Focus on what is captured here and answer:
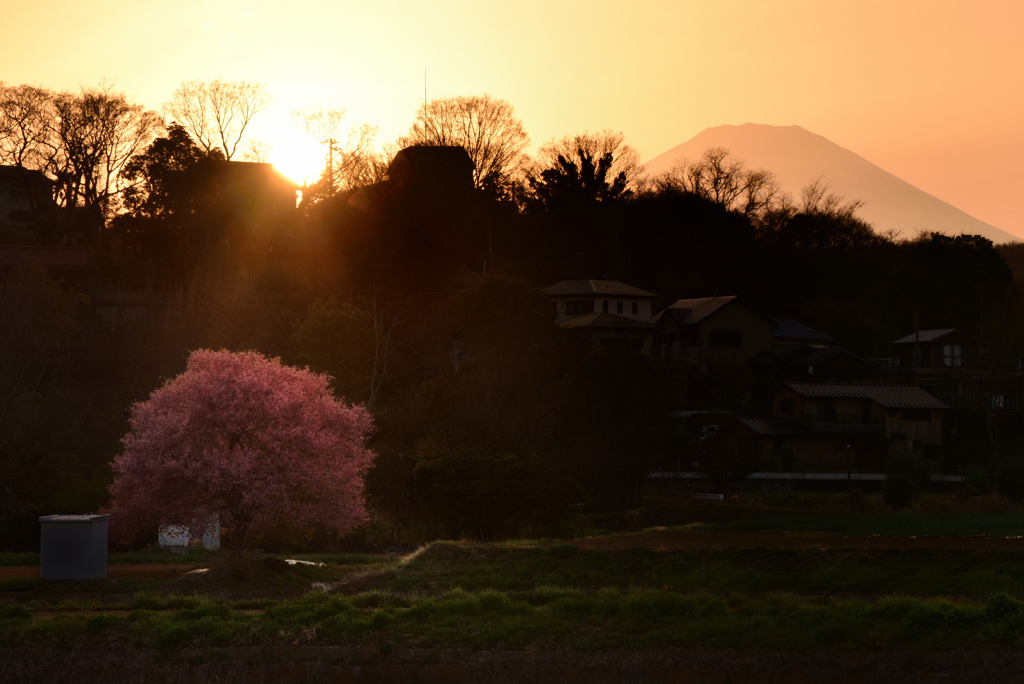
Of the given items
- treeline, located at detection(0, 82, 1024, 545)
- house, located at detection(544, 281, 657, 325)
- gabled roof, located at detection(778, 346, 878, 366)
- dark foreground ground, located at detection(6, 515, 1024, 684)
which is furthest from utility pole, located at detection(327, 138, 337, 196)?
dark foreground ground, located at detection(6, 515, 1024, 684)

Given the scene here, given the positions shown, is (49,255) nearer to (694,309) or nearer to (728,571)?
(694,309)

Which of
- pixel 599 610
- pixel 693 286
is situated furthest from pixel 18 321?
pixel 693 286

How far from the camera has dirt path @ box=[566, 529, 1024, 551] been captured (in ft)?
78.2

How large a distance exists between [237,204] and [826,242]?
175ft

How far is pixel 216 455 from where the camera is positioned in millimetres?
21797

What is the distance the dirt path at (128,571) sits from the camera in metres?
22.0

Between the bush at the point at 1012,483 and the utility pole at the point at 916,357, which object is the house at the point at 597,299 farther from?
the bush at the point at 1012,483

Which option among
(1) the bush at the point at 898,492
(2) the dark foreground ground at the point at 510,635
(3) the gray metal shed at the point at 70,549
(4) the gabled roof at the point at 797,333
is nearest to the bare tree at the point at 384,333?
(1) the bush at the point at 898,492

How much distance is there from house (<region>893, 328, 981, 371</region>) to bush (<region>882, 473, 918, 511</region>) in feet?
79.1

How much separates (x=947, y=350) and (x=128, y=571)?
60414 mm

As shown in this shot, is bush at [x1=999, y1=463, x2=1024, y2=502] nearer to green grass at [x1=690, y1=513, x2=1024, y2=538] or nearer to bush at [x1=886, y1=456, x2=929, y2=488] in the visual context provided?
bush at [x1=886, y1=456, x2=929, y2=488]

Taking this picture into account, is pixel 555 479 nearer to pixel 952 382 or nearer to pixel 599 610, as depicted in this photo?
pixel 599 610

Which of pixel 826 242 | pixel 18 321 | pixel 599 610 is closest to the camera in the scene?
pixel 599 610

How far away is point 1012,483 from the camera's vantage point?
160 ft
